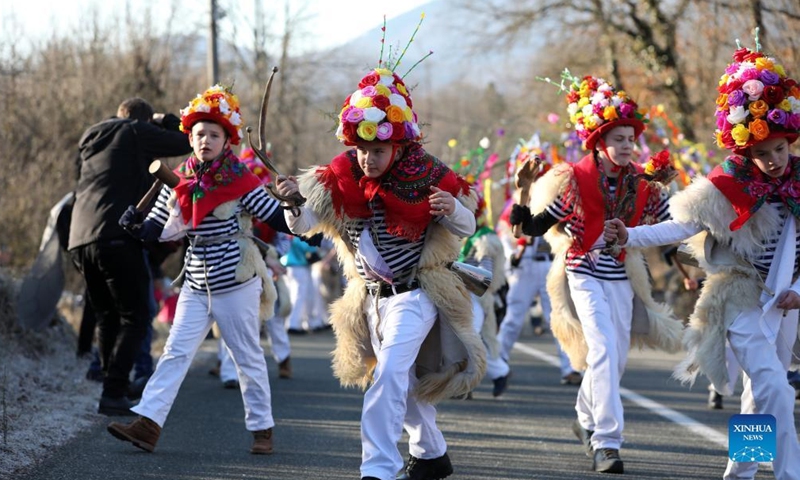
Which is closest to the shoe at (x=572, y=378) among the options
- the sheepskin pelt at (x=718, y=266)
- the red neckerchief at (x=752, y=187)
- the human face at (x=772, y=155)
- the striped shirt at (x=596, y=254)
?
the striped shirt at (x=596, y=254)

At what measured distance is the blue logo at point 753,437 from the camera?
18.5 ft

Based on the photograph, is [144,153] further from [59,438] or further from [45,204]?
[45,204]

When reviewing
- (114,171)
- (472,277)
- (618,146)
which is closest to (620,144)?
(618,146)

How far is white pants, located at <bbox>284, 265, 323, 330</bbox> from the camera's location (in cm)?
1995

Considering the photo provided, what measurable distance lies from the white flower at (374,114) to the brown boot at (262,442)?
2.56 metres

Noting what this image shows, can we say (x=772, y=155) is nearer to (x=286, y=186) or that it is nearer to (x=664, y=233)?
(x=664, y=233)

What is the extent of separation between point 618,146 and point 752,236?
1.60 meters

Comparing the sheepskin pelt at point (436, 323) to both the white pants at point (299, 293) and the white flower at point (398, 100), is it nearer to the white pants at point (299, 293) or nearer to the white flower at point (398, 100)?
the white flower at point (398, 100)

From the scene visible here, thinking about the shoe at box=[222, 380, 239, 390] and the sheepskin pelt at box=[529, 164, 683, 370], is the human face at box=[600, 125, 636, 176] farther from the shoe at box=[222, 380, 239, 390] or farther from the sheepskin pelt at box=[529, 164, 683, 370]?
the shoe at box=[222, 380, 239, 390]

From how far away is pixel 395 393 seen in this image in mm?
6016

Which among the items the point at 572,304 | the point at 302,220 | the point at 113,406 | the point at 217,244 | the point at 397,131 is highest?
the point at 397,131

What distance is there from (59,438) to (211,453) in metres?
0.97

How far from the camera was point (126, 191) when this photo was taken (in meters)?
9.25

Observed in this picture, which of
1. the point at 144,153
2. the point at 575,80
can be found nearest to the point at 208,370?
the point at 144,153
